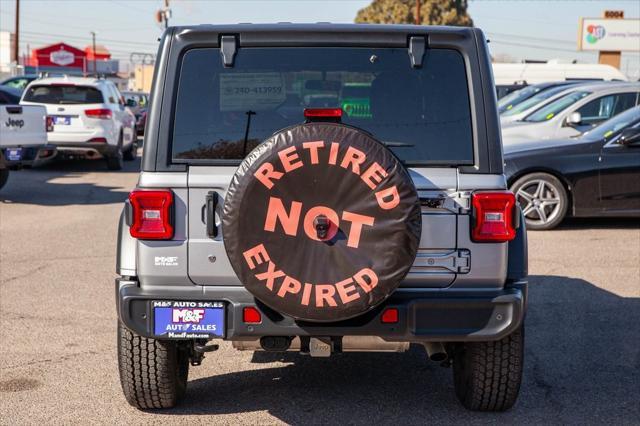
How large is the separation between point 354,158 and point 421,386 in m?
2.00

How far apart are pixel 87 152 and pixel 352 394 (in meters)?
14.3

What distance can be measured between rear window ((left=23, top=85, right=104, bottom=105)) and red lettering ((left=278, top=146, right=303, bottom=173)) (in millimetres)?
15248

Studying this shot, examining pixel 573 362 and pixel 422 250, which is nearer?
pixel 422 250

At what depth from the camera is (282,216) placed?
406 centimetres

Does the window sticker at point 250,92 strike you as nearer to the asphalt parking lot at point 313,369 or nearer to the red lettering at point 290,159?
the red lettering at point 290,159

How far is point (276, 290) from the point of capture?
4062mm

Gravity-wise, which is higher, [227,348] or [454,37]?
[454,37]

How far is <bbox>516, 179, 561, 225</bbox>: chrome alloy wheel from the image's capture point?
11.2 meters

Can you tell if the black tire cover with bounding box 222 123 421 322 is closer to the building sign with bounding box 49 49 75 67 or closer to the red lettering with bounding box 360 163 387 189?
the red lettering with bounding box 360 163 387 189

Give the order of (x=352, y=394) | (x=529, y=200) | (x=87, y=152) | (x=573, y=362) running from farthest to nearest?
(x=87, y=152) < (x=529, y=200) < (x=573, y=362) < (x=352, y=394)

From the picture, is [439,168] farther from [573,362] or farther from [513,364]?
[573,362]

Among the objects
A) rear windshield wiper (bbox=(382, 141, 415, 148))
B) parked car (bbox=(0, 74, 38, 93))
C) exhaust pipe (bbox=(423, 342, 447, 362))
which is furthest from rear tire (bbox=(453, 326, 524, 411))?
parked car (bbox=(0, 74, 38, 93))

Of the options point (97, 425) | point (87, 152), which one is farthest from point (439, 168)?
point (87, 152)

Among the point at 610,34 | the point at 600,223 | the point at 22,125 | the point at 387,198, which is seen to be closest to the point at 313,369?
the point at 387,198
